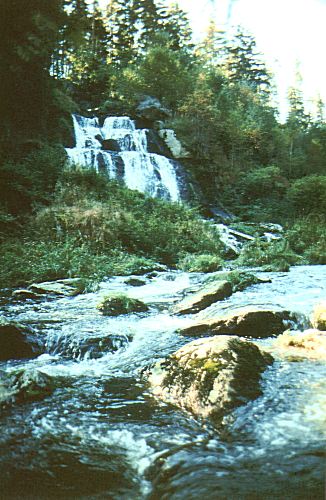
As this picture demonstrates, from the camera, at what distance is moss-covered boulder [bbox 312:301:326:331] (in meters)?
5.57

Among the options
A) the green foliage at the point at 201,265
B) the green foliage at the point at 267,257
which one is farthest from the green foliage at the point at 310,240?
the green foliage at the point at 201,265

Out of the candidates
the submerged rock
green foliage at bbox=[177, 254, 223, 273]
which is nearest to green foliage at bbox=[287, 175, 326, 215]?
green foliage at bbox=[177, 254, 223, 273]

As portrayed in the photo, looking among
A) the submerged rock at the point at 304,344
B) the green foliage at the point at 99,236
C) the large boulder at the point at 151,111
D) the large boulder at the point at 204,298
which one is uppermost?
the large boulder at the point at 151,111

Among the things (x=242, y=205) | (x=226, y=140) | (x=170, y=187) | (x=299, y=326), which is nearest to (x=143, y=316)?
(x=299, y=326)

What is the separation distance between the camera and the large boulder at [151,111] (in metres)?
23.8

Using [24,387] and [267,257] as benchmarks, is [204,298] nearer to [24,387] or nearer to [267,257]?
[24,387]

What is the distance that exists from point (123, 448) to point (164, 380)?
105 centimetres

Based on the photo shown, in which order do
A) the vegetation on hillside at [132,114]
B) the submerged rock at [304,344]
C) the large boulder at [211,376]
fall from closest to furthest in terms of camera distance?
the vegetation on hillside at [132,114], the large boulder at [211,376], the submerged rock at [304,344]

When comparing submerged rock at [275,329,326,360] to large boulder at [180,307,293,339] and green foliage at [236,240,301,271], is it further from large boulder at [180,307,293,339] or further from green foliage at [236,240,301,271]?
green foliage at [236,240,301,271]

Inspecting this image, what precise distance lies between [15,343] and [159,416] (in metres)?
2.53

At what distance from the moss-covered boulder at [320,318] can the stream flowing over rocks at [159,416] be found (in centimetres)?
3

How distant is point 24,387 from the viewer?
363 centimetres

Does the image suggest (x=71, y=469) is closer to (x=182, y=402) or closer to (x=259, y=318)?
(x=182, y=402)

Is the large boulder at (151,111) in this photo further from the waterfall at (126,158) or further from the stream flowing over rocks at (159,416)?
the stream flowing over rocks at (159,416)
